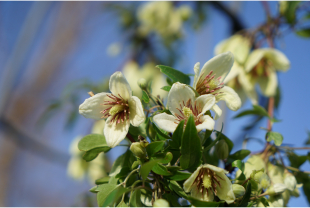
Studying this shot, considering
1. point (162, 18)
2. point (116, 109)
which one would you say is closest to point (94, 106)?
point (116, 109)

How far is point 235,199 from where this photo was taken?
260 millimetres

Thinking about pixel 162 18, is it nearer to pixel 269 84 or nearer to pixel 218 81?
pixel 269 84

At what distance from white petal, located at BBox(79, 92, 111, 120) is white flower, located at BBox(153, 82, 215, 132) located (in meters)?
0.08

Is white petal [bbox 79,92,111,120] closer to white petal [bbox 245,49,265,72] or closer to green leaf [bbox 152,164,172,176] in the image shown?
green leaf [bbox 152,164,172,176]

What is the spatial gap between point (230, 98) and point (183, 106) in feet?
0.23

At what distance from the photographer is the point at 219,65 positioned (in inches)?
12.2

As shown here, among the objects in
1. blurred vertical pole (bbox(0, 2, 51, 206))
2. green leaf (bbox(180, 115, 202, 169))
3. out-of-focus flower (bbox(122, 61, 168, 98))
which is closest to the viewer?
green leaf (bbox(180, 115, 202, 169))

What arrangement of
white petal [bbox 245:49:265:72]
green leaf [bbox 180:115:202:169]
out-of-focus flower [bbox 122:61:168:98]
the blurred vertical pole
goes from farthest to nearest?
the blurred vertical pole < out-of-focus flower [bbox 122:61:168:98] < white petal [bbox 245:49:265:72] < green leaf [bbox 180:115:202:169]

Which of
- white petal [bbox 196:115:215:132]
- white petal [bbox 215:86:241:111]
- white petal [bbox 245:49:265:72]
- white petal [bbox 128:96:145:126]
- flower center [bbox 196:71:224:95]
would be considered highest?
white petal [bbox 245:49:265:72]

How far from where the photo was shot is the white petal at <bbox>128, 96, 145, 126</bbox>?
0.88 ft

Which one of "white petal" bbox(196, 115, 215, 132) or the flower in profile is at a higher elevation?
"white petal" bbox(196, 115, 215, 132)

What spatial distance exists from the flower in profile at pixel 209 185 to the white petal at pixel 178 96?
0.22 feet

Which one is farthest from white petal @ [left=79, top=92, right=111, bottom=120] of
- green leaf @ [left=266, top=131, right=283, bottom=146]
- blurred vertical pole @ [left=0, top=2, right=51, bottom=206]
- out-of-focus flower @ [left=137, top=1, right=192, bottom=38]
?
blurred vertical pole @ [left=0, top=2, right=51, bottom=206]

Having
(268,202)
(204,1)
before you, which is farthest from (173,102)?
(204,1)
